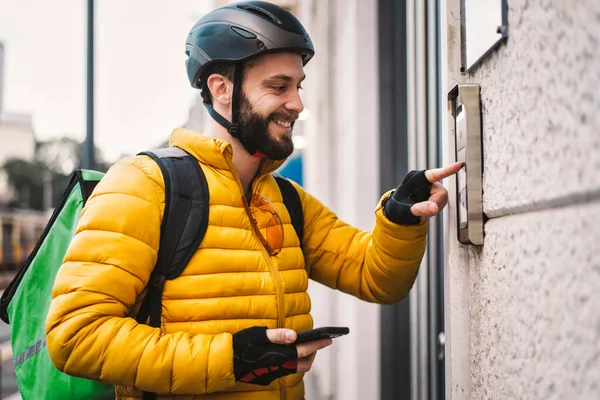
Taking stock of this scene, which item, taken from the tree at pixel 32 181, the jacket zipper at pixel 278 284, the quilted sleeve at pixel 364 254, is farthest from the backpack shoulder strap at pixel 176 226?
the tree at pixel 32 181

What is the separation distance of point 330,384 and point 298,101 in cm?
457

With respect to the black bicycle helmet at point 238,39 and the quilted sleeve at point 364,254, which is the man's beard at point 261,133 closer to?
the black bicycle helmet at point 238,39

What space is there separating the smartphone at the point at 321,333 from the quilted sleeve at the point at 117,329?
21 cm

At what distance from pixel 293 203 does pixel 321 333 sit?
727mm

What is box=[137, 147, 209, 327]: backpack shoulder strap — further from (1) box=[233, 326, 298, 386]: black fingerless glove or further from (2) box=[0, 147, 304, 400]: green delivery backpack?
(1) box=[233, 326, 298, 386]: black fingerless glove

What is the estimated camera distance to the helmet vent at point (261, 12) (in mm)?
2152

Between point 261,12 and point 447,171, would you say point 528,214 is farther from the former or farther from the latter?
point 261,12

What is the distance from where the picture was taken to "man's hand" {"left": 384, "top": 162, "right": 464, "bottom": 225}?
184cm

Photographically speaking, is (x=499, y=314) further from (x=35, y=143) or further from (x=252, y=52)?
(x=35, y=143)

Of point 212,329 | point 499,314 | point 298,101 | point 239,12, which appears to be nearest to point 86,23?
point 239,12

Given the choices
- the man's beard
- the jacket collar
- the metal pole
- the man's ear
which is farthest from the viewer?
the metal pole

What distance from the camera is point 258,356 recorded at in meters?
1.66

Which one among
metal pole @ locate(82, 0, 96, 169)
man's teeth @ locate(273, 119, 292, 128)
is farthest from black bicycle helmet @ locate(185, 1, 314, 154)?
metal pole @ locate(82, 0, 96, 169)

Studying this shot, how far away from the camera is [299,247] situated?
213 cm
